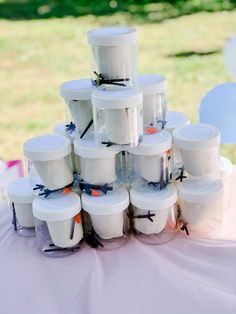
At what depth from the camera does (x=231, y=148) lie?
Answer: 268 centimetres

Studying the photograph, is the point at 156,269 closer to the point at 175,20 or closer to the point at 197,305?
the point at 197,305

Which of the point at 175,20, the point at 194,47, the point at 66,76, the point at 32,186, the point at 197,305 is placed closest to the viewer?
the point at 197,305

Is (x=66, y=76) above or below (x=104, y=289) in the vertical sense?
below

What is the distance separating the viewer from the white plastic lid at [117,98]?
3.54 feet

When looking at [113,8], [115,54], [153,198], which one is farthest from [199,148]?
[113,8]

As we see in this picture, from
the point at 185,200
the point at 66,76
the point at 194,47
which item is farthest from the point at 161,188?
the point at 194,47

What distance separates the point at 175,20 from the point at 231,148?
→ 2.67 m

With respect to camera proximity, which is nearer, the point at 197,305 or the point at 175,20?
the point at 197,305

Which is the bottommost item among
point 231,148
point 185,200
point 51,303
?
point 231,148

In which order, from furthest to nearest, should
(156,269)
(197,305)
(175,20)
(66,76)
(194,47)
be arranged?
(175,20)
(194,47)
(66,76)
(156,269)
(197,305)

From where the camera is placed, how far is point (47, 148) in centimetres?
113

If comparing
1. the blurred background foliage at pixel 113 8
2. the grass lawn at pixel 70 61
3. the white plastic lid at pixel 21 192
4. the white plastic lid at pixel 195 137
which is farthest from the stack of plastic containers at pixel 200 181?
the blurred background foliage at pixel 113 8

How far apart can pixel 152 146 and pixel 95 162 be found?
0.38ft

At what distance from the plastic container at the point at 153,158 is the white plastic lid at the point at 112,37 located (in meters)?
0.20
